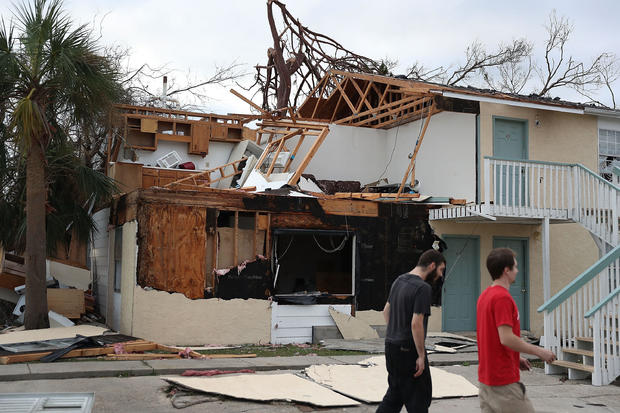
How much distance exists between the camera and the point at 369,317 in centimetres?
1380

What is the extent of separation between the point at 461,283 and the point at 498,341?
35.0 ft

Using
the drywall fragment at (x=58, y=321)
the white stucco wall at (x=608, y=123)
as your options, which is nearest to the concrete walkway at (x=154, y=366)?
the drywall fragment at (x=58, y=321)

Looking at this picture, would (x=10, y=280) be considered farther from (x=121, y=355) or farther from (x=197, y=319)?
(x=121, y=355)

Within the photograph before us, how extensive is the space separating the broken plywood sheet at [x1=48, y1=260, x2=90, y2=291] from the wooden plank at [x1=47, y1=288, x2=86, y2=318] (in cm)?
115

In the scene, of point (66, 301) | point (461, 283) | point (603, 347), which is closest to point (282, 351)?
point (461, 283)

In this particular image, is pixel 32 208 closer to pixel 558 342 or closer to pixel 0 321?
pixel 0 321

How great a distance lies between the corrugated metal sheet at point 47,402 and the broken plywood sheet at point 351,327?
6.89m

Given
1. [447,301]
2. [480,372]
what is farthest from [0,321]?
[480,372]

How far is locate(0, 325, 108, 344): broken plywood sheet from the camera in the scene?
1066cm

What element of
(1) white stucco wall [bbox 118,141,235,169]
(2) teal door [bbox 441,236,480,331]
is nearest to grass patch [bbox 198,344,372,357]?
(2) teal door [bbox 441,236,480,331]

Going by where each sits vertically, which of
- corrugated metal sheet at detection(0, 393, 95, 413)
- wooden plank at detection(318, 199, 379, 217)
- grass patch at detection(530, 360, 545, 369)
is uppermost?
wooden plank at detection(318, 199, 379, 217)

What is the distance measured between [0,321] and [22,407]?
8.55m

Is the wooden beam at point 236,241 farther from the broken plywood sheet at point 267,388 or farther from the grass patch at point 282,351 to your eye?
the broken plywood sheet at point 267,388

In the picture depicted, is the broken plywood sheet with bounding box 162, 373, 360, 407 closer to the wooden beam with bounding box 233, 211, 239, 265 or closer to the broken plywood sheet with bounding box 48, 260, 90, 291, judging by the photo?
the wooden beam with bounding box 233, 211, 239, 265
